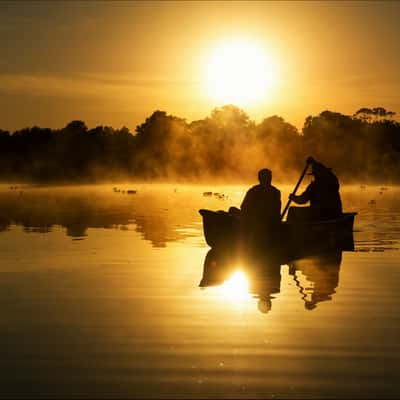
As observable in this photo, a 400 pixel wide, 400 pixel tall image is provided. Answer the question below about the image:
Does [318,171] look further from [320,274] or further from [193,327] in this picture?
[193,327]

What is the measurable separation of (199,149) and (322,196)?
112661 mm

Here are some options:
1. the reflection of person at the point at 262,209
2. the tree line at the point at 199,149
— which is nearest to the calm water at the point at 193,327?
the reflection of person at the point at 262,209

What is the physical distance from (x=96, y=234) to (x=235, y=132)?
11580cm

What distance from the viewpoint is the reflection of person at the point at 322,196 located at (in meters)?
21.3

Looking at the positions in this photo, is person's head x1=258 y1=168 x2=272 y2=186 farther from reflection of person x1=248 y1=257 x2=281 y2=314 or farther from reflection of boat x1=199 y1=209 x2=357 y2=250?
reflection of person x1=248 y1=257 x2=281 y2=314

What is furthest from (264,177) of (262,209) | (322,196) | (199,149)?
(199,149)

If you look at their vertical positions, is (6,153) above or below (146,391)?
above

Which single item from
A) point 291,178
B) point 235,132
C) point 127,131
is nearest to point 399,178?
point 291,178

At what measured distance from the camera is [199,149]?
134 metres

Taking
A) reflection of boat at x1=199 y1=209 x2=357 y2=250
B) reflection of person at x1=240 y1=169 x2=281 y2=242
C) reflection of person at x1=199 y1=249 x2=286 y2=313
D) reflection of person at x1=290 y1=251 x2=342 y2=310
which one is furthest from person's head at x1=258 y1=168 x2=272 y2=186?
reflection of person at x1=290 y1=251 x2=342 y2=310

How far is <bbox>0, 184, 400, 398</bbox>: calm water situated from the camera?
273 inches

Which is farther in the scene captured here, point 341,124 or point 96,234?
point 341,124

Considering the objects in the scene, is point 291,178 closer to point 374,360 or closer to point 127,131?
point 127,131

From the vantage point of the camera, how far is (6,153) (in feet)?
403
